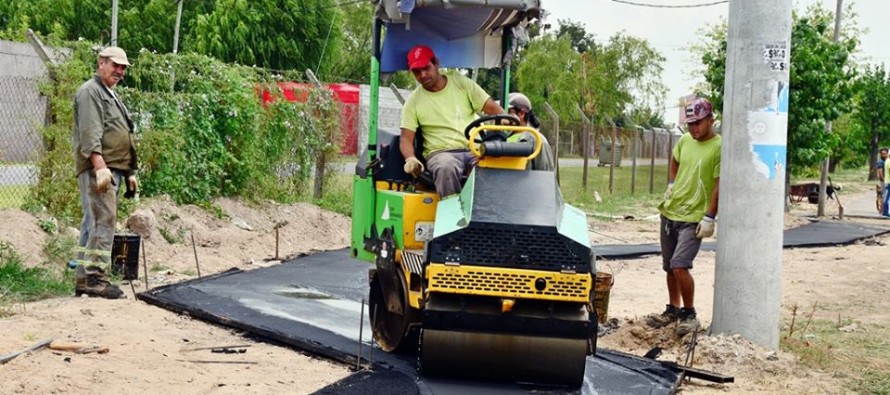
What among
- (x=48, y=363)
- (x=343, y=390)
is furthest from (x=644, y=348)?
(x=48, y=363)

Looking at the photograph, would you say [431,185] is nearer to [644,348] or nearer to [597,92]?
[644,348]

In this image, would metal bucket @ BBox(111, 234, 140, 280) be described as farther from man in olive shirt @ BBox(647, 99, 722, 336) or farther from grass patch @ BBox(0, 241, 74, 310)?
man in olive shirt @ BBox(647, 99, 722, 336)

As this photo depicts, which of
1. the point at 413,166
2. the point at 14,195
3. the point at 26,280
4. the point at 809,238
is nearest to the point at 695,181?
the point at 413,166

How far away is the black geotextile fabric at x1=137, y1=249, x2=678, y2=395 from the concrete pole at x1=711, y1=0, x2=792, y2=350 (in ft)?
3.05

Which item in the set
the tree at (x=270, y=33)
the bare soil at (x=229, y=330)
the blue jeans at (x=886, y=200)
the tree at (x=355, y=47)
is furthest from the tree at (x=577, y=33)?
the bare soil at (x=229, y=330)

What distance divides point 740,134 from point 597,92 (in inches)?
1814

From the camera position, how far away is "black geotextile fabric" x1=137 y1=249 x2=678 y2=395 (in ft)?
21.4

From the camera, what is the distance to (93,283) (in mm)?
8750

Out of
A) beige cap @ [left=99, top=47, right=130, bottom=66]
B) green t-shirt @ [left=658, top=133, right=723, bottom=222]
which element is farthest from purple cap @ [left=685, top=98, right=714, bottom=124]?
beige cap @ [left=99, top=47, right=130, bottom=66]

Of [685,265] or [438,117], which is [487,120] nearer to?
[438,117]

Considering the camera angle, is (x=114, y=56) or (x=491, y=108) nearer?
(x=491, y=108)

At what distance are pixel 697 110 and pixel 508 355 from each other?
2.98 m

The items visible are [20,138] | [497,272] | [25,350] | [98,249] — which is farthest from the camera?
[20,138]

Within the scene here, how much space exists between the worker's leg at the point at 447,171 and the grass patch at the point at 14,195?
5905 millimetres
